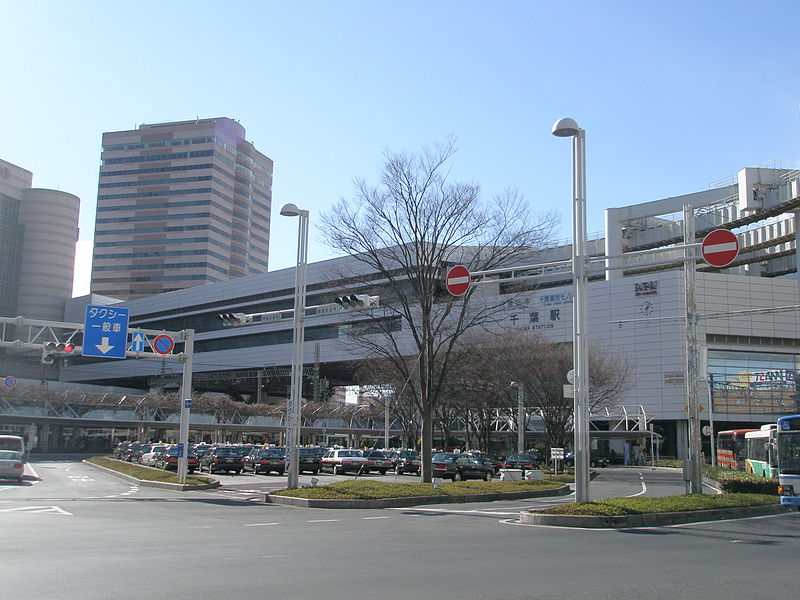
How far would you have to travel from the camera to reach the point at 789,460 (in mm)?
22016

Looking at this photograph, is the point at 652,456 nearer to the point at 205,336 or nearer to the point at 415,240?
the point at 415,240

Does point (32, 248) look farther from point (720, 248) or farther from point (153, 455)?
point (720, 248)

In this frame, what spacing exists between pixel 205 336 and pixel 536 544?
9979 centimetres

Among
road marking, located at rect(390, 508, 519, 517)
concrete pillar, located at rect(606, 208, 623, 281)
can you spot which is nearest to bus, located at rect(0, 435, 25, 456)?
road marking, located at rect(390, 508, 519, 517)

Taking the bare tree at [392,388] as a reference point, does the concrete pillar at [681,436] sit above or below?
below

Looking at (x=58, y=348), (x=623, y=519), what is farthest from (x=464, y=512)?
(x=58, y=348)

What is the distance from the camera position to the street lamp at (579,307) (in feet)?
59.6

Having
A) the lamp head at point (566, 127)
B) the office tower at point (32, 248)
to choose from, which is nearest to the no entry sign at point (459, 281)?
the lamp head at point (566, 127)

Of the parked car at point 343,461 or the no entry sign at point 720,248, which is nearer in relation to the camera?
the no entry sign at point 720,248

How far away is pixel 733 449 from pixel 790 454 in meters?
29.3

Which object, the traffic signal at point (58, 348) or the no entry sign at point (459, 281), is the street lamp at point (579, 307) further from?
the traffic signal at point (58, 348)

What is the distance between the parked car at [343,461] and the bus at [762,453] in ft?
72.3

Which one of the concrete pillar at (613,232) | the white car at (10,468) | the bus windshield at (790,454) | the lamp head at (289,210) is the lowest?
the white car at (10,468)

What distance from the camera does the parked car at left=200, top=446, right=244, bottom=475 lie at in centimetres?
4338
